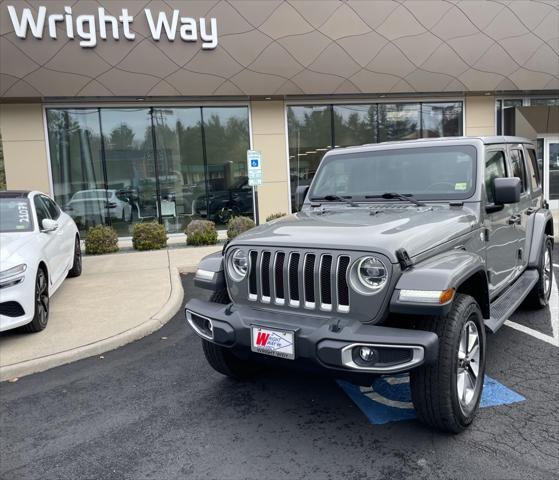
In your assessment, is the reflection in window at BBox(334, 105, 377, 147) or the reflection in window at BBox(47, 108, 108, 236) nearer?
the reflection in window at BBox(47, 108, 108, 236)

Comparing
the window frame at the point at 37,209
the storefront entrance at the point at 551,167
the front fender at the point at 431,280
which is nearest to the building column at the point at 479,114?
Answer: the storefront entrance at the point at 551,167

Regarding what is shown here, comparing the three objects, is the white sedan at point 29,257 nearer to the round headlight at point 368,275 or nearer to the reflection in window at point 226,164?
the round headlight at point 368,275

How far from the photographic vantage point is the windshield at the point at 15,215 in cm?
609

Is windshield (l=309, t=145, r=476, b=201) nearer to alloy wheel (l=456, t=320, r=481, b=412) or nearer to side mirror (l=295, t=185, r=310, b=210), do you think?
side mirror (l=295, t=185, r=310, b=210)

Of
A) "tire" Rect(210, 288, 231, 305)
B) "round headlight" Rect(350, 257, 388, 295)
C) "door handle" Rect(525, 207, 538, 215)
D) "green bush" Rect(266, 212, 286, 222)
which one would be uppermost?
"door handle" Rect(525, 207, 538, 215)

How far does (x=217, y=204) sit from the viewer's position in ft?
46.6

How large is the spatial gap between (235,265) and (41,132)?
11.1 metres

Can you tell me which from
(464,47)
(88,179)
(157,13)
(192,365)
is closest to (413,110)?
(464,47)

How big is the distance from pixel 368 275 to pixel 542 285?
3.54 m

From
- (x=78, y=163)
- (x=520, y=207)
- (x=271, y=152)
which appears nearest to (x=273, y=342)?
(x=520, y=207)

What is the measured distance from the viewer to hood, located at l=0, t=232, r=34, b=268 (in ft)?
16.7

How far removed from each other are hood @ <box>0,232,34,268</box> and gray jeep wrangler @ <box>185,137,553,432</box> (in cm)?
252

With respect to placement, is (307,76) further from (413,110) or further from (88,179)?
(88,179)

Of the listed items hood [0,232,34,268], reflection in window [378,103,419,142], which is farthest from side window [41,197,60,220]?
reflection in window [378,103,419,142]
